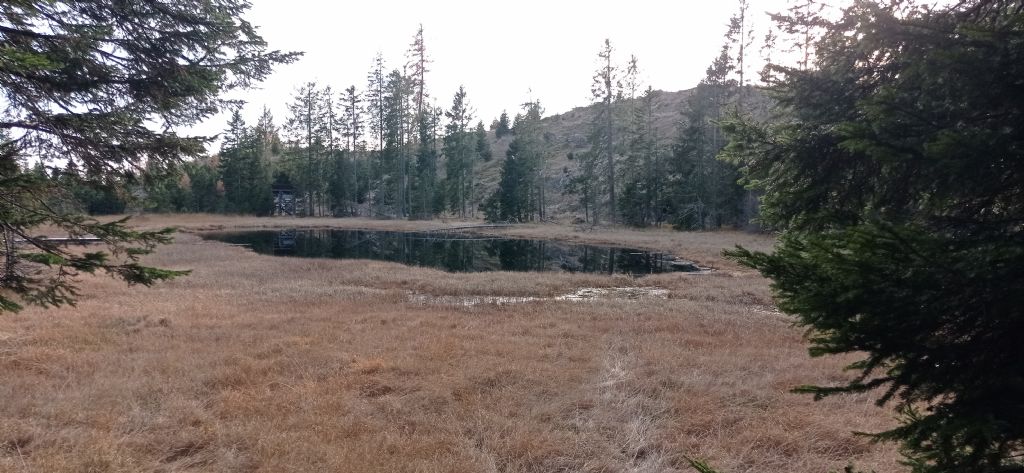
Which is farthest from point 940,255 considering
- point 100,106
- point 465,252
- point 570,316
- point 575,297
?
point 465,252

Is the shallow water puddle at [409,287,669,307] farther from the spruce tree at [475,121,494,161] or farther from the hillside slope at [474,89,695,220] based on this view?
the spruce tree at [475,121,494,161]

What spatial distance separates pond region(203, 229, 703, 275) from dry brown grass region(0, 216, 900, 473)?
41.8ft

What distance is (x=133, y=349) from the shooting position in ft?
29.4

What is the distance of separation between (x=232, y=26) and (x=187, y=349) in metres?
5.14

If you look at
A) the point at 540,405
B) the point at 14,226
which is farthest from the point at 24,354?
the point at 540,405

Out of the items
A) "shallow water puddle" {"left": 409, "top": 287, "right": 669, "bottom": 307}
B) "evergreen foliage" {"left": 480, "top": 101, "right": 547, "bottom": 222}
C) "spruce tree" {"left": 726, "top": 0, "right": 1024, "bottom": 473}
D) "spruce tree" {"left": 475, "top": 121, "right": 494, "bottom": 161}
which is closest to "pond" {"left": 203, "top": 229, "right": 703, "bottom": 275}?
"shallow water puddle" {"left": 409, "top": 287, "right": 669, "bottom": 307}

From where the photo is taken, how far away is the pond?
26.2 m

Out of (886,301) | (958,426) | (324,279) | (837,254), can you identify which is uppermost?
(837,254)

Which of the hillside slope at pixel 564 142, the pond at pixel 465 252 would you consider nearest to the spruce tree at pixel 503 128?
the hillside slope at pixel 564 142

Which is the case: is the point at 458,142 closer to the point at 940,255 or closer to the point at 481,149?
the point at 481,149

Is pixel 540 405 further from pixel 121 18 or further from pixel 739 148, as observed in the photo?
pixel 121 18

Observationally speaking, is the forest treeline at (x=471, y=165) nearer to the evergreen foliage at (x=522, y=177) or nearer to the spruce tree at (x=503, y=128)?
the evergreen foliage at (x=522, y=177)

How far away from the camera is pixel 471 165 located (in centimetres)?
6706

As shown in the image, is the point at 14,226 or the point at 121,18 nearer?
the point at 14,226
